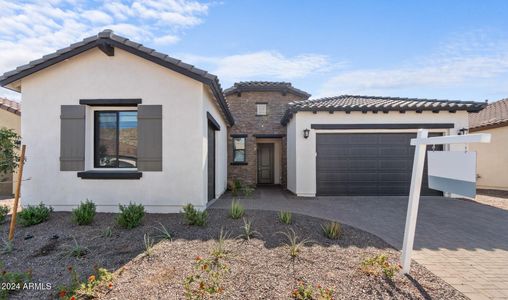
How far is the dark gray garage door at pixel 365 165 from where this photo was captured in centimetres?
1007

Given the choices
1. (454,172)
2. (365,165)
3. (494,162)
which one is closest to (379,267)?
(454,172)

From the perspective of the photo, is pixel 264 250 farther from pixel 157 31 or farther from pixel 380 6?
pixel 380 6

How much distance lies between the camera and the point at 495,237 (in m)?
5.41

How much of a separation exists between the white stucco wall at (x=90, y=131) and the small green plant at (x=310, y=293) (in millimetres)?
4008

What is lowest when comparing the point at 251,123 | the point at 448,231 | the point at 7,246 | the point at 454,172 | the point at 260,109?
the point at 448,231

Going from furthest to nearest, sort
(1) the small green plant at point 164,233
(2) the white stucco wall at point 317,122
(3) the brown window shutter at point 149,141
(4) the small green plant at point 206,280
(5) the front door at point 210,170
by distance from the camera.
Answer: (2) the white stucco wall at point 317,122
(5) the front door at point 210,170
(3) the brown window shutter at point 149,141
(1) the small green plant at point 164,233
(4) the small green plant at point 206,280

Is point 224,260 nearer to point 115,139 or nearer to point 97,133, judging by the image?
point 115,139

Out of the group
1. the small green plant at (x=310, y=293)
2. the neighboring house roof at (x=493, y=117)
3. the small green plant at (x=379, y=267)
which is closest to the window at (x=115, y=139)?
the small green plant at (x=310, y=293)

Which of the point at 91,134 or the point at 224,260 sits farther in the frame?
the point at 91,134

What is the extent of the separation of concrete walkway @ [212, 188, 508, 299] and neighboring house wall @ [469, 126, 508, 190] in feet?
16.1

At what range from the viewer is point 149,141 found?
21.5 ft

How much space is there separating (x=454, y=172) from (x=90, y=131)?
315 inches

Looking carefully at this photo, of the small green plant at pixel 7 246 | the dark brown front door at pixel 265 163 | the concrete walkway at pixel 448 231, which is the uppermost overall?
the dark brown front door at pixel 265 163

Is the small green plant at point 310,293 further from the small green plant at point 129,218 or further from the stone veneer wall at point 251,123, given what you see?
the stone veneer wall at point 251,123
